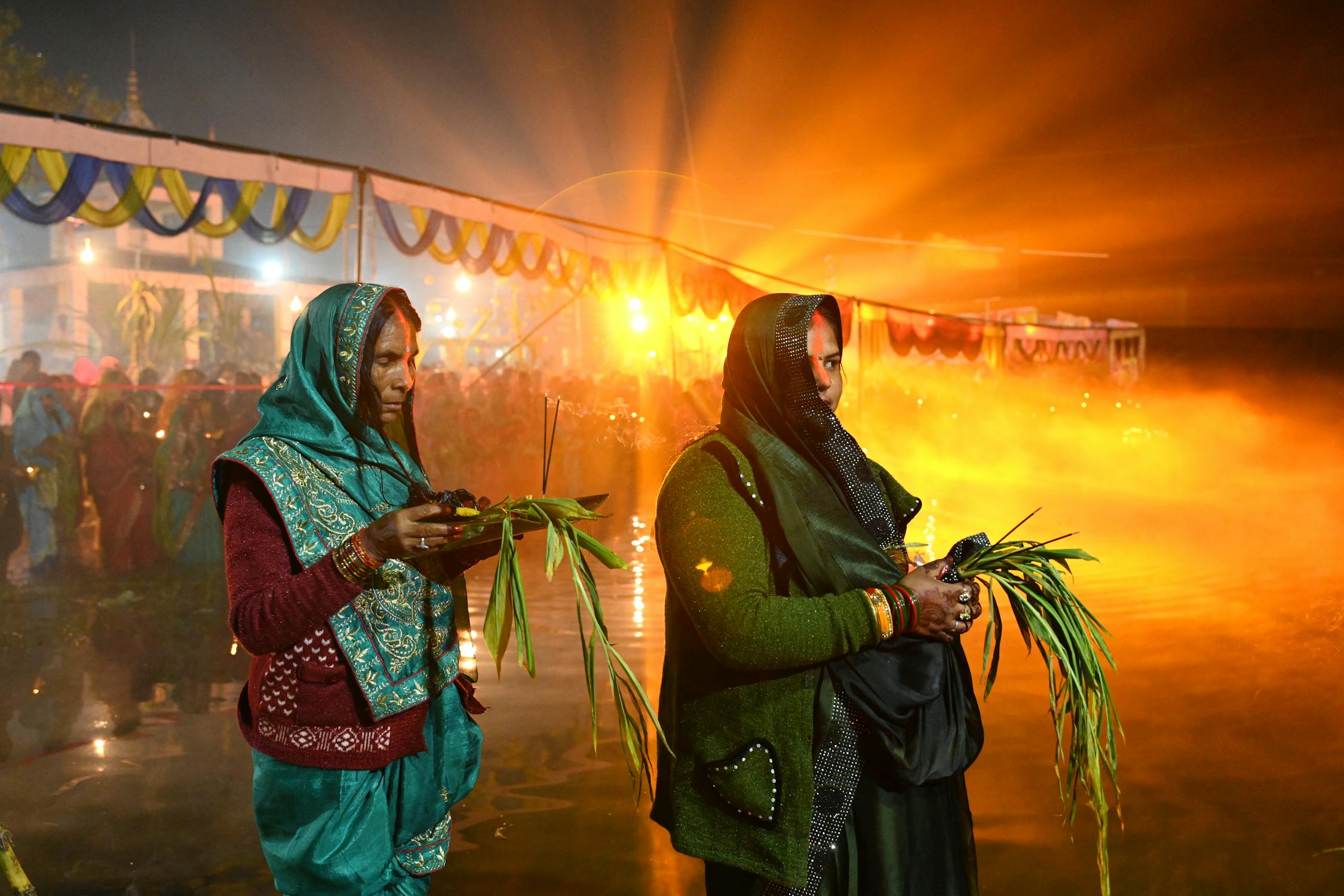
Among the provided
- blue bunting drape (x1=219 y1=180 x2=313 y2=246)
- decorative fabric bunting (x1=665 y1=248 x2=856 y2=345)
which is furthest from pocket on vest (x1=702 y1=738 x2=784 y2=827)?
decorative fabric bunting (x1=665 y1=248 x2=856 y2=345)

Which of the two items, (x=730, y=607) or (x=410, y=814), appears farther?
(x=410, y=814)

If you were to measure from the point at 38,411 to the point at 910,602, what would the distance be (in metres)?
10.3

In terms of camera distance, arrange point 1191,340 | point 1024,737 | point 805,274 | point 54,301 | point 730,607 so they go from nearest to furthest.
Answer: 1. point 730,607
2. point 1024,737
3. point 1191,340
4. point 805,274
5. point 54,301

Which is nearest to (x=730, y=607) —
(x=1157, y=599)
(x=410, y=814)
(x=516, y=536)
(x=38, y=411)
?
(x=516, y=536)

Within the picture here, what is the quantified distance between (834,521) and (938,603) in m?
0.25

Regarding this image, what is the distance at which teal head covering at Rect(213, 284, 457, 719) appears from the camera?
2.05 meters

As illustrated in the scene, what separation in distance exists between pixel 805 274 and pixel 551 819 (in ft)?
88.0

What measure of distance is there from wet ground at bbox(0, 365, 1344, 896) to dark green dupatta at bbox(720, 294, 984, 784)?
5.68 feet

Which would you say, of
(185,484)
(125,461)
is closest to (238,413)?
(185,484)

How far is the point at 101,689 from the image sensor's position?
5.85 metres

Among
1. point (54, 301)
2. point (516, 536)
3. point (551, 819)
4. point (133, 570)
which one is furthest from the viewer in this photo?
point (54, 301)

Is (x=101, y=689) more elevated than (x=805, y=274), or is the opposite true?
(x=805, y=274)

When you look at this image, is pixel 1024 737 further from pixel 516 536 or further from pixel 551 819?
pixel 516 536

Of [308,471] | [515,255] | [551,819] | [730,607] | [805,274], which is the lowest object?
[551,819]
